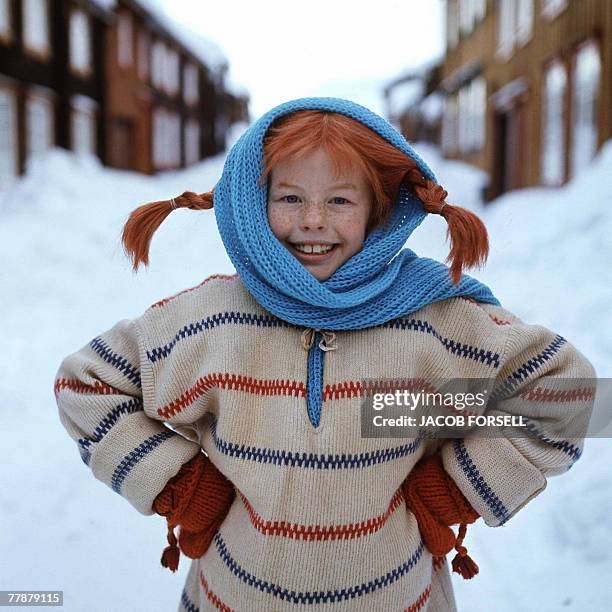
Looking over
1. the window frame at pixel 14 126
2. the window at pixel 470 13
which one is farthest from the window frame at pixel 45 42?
the window at pixel 470 13

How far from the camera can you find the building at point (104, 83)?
34.1 ft

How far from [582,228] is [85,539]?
14.4ft

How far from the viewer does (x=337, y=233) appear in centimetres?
142

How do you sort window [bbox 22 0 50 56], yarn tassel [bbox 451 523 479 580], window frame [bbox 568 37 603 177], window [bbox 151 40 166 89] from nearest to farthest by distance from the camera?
1. yarn tassel [bbox 451 523 479 580]
2. window frame [bbox 568 37 603 177]
3. window [bbox 22 0 50 56]
4. window [bbox 151 40 166 89]

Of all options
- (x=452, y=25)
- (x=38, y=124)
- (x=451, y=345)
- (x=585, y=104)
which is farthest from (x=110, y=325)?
(x=452, y=25)

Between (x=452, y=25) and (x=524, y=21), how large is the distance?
20.1ft

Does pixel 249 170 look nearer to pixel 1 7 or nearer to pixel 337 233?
pixel 337 233

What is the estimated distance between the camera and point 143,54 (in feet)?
52.6

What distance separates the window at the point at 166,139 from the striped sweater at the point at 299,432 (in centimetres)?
1598

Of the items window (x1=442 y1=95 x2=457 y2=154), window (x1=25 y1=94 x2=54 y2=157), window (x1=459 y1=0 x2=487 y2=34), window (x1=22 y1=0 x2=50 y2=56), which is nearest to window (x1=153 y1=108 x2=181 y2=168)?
window (x1=25 y1=94 x2=54 y2=157)

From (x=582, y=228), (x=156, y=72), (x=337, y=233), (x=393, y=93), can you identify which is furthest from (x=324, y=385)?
(x=393, y=93)

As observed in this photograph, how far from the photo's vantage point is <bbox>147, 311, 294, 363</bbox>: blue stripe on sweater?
4.68 feet

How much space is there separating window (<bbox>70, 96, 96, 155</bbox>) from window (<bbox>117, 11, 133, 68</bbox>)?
6.37 ft

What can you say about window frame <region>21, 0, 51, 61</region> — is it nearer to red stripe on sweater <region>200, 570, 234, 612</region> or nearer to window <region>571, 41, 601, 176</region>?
window <region>571, 41, 601, 176</region>
